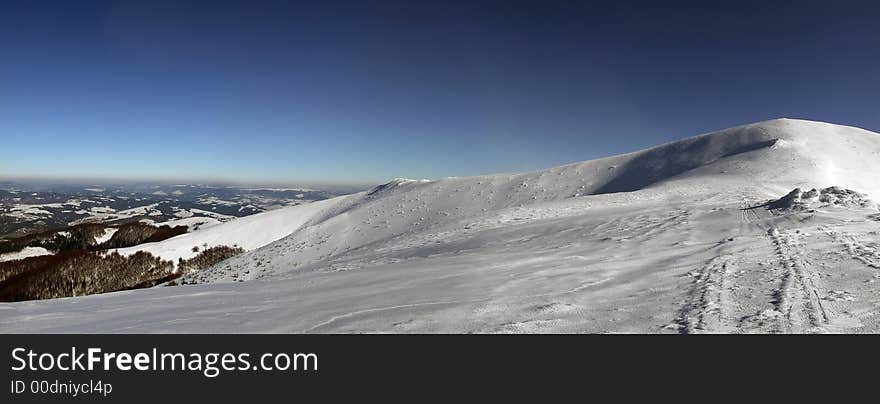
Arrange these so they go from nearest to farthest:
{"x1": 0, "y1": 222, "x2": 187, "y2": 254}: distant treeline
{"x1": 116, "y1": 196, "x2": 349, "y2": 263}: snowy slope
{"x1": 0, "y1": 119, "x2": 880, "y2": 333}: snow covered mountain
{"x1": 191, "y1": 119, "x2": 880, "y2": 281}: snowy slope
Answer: {"x1": 0, "y1": 119, "x2": 880, "y2": 333}: snow covered mountain
{"x1": 191, "y1": 119, "x2": 880, "y2": 281}: snowy slope
{"x1": 116, "y1": 196, "x2": 349, "y2": 263}: snowy slope
{"x1": 0, "y1": 222, "x2": 187, "y2": 254}: distant treeline

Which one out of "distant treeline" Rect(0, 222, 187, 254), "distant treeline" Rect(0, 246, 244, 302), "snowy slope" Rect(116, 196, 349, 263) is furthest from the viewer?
"distant treeline" Rect(0, 222, 187, 254)

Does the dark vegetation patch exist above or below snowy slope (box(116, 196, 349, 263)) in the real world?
below

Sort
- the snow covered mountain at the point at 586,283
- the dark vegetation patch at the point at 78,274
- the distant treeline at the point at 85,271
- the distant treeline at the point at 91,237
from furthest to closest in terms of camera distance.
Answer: the distant treeline at the point at 91,237, the distant treeline at the point at 85,271, the dark vegetation patch at the point at 78,274, the snow covered mountain at the point at 586,283

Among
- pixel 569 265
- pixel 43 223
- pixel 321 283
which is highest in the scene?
pixel 569 265

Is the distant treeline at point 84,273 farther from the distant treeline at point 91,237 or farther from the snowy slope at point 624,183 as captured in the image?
the distant treeline at point 91,237

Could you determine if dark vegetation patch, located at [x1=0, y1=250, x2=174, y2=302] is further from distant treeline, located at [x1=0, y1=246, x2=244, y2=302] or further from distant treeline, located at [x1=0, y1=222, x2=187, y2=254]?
distant treeline, located at [x1=0, y1=222, x2=187, y2=254]

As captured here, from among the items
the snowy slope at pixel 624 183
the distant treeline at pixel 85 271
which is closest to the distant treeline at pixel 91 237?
the distant treeline at pixel 85 271

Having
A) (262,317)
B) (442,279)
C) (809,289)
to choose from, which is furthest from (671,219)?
(262,317)

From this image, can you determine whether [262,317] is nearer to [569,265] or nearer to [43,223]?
[569,265]

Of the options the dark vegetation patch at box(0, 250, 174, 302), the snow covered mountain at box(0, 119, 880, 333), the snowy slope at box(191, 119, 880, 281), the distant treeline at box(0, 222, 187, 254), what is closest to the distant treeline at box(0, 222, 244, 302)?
the dark vegetation patch at box(0, 250, 174, 302)

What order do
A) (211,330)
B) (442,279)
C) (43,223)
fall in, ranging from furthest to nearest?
(43,223) < (442,279) < (211,330)
